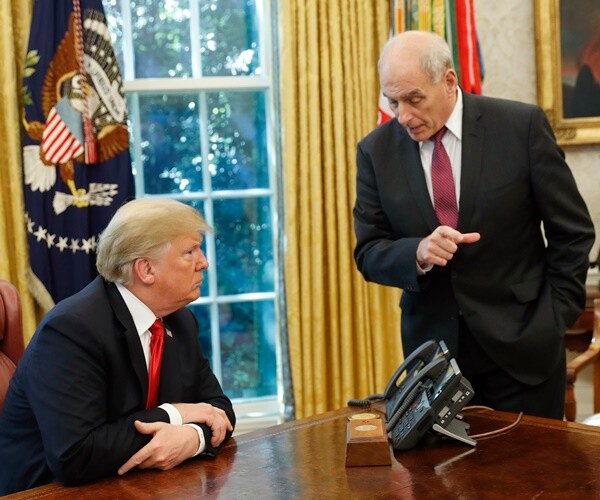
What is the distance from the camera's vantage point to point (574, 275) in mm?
2670

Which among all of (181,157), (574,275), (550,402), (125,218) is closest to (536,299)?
(574,275)

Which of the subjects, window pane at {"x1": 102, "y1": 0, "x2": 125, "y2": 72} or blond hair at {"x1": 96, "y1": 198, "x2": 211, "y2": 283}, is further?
window pane at {"x1": 102, "y1": 0, "x2": 125, "y2": 72}

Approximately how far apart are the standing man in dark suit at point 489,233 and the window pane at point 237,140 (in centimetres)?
225

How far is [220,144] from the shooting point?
489 cm

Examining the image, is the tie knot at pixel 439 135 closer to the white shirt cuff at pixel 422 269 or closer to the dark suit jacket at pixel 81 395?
the white shirt cuff at pixel 422 269

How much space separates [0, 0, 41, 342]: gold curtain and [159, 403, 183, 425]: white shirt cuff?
2.11 metres

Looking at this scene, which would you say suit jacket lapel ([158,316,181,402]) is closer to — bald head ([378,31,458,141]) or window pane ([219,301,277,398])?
bald head ([378,31,458,141])

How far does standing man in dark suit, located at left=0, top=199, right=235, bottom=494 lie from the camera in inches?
81.7

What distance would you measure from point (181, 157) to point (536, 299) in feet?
8.72

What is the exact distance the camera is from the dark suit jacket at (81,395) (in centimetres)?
205

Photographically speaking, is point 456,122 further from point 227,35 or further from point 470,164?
point 227,35

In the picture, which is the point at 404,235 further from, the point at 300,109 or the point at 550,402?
the point at 300,109

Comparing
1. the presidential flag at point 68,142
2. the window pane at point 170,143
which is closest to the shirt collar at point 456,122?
the presidential flag at point 68,142

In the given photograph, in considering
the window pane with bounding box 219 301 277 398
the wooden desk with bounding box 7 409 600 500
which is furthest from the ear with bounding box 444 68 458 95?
the window pane with bounding box 219 301 277 398
